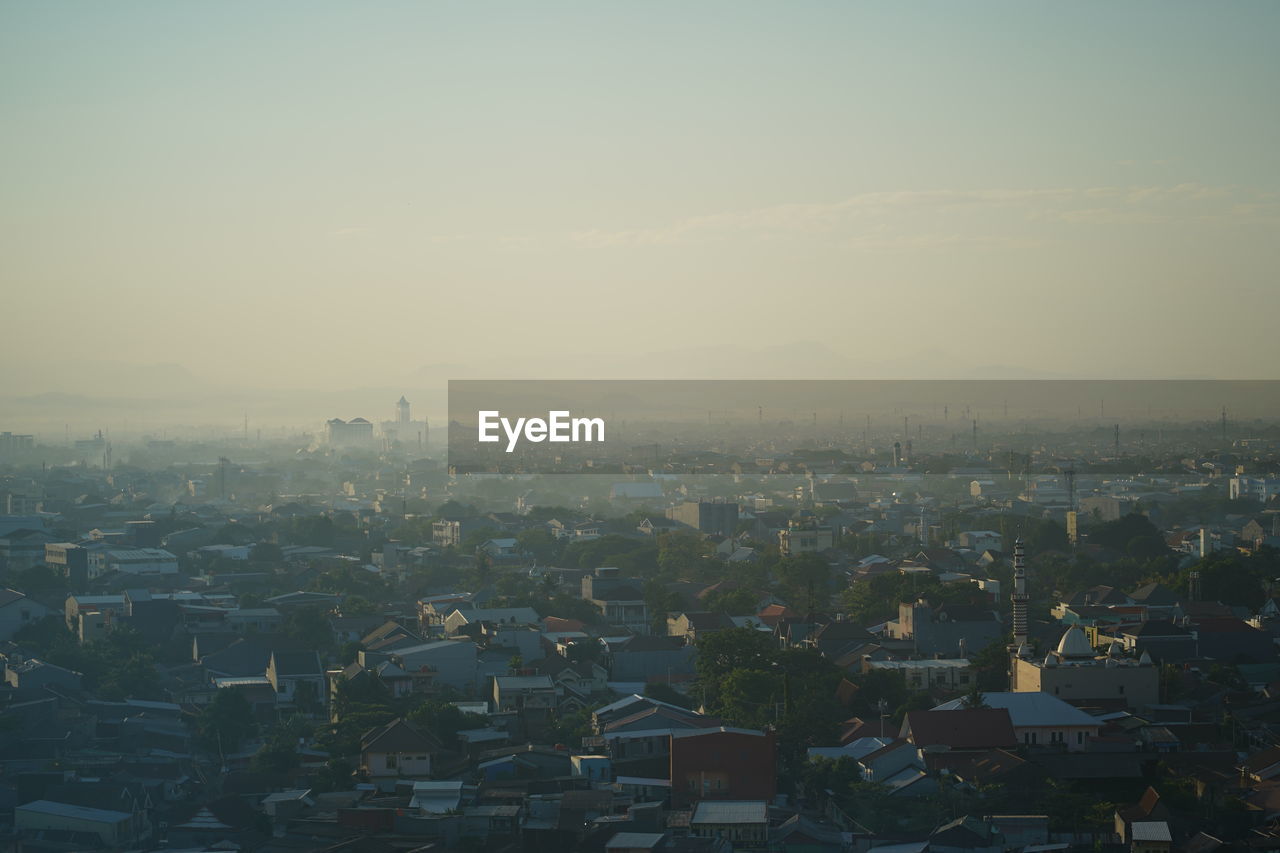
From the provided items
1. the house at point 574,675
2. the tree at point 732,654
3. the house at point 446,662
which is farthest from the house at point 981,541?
the house at point 446,662

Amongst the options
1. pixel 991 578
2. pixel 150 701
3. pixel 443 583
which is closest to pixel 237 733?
pixel 150 701

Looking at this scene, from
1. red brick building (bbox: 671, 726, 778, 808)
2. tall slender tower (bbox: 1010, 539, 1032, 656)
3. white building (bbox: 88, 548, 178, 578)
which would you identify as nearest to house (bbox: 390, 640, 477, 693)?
red brick building (bbox: 671, 726, 778, 808)

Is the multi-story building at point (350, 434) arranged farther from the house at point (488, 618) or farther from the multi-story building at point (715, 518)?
the house at point (488, 618)

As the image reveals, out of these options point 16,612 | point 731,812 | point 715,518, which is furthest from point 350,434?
point 731,812

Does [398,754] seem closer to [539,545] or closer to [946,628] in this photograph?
[946,628]

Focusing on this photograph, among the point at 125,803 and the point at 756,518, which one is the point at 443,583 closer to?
the point at 756,518

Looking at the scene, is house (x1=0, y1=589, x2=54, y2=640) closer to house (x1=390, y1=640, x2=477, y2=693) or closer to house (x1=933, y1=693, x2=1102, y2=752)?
house (x1=390, y1=640, x2=477, y2=693)
